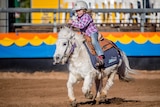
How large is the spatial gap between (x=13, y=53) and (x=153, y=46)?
4076 millimetres

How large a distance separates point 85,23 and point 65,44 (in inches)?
25.0

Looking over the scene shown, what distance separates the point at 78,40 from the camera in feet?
29.0

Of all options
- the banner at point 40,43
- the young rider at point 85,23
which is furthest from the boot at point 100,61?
the banner at point 40,43

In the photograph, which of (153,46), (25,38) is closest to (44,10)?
(25,38)

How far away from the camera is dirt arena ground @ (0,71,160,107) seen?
940 cm

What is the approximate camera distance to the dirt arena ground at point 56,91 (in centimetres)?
940

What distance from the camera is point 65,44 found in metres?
8.49

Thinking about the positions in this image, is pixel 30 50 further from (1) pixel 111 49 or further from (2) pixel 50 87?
(1) pixel 111 49

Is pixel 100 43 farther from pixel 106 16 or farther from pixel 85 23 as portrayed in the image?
pixel 106 16

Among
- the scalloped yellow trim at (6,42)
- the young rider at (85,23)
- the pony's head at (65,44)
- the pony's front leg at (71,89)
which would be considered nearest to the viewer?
the pony's head at (65,44)

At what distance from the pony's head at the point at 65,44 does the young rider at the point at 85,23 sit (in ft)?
0.75

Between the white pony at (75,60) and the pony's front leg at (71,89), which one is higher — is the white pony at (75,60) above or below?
above

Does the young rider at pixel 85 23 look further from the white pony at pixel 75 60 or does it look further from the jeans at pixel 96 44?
the white pony at pixel 75 60

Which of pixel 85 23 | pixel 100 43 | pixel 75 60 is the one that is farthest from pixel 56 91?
pixel 85 23
